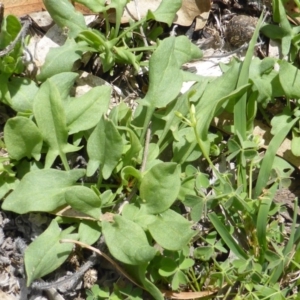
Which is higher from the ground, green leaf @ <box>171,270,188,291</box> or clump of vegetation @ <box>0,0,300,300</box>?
clump of vegetation @ <box>0,0,300,300</box>

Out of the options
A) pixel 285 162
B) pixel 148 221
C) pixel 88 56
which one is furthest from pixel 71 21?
pixel 285 162

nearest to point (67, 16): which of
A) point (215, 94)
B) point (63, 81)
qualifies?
point (63, 81)

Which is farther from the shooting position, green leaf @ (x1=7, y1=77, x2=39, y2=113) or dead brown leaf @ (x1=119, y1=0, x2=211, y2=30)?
dead brown leaf @ (x1=119, y1=0, x2=211, y2=30)

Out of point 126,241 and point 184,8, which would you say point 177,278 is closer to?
point 126,241

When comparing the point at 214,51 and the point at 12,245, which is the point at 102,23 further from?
the point at 12,245

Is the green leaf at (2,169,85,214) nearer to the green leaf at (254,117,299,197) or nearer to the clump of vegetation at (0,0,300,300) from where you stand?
the clump of vegetation at (0,0,300,300)

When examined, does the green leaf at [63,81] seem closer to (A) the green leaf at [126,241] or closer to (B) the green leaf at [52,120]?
(B) the green leaf at [52,120]

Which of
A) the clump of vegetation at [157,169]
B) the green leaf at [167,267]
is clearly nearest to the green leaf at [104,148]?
the clump of vegetation at [157,169]

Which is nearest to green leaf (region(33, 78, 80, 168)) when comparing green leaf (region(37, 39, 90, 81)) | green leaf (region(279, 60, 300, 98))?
green leaf (region(37, 39, 90, 81))
